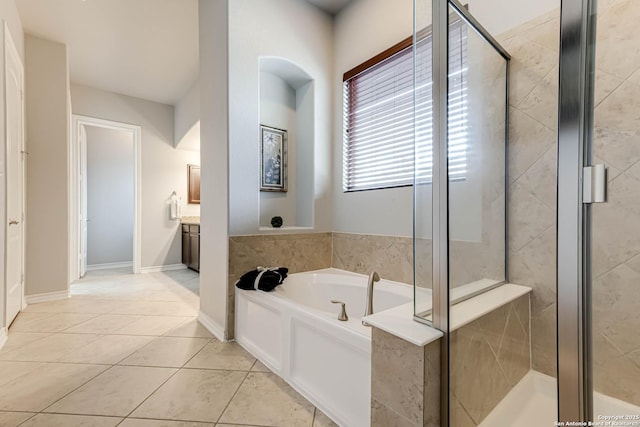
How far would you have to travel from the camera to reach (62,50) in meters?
3.17

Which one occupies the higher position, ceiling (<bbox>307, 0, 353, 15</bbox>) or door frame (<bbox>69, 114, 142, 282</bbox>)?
ceiling (<bbox>307, 0, 353, 15</bbox>)

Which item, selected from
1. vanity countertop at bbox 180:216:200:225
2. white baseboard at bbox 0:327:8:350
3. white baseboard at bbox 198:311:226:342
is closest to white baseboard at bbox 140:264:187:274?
vanity countertop at bbox 180:216:200:225

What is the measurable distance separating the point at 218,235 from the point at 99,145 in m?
4.71

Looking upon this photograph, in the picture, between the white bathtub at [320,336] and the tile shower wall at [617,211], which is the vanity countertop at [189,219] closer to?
the white bathtub at [320,336]

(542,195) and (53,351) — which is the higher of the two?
(542,195)

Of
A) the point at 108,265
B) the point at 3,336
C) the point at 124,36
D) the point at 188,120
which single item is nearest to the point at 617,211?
the point at 3,336

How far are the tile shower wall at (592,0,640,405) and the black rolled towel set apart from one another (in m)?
1.68

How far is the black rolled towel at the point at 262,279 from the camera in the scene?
6.66 ft

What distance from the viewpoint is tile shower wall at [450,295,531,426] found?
1.08 m

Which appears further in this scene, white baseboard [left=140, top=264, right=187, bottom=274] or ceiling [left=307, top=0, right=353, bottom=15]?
white baseboard [left=140, top=264, right=187, bottom=274]

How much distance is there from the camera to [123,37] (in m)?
3.09

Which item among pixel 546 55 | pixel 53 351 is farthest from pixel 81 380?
pixel 546 55

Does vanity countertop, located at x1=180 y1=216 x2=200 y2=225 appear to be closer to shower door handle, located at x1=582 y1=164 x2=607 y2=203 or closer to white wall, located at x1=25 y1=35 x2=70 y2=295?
white wall, located at x1=25 y1=35 x2=70 y2=295

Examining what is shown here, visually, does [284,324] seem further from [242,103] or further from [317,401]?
[242,103]
